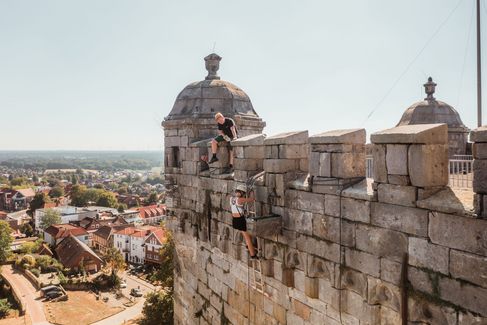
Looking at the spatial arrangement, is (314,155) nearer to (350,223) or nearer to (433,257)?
(350,223)

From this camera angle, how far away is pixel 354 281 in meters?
4.61

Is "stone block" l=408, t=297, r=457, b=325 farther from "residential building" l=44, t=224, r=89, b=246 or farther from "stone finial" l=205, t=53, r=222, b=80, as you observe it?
"residential building" l=44, t=224, r=89, b=246

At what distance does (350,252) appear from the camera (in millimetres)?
4586

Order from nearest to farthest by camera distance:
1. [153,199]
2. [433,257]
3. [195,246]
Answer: [433,257], [195,246], [153,199]

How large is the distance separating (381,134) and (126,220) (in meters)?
73.7

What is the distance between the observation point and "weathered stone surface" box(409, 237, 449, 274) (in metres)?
3.62

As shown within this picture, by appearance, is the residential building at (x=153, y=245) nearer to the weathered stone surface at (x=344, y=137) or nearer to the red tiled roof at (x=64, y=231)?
the red tiled roof at (x=64, y=231)

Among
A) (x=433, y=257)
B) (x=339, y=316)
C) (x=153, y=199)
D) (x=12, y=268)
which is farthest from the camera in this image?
(x=153, y=199)

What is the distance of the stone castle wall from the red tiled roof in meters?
58.2

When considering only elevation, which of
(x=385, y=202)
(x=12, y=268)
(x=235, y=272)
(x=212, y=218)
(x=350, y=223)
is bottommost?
(x=12, y=268)

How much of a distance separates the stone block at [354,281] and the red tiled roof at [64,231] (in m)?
60.7

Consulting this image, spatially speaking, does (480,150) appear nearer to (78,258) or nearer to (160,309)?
(160,309)

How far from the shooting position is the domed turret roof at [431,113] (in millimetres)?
11891

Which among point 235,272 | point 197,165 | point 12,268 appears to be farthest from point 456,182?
point 12,268
